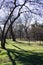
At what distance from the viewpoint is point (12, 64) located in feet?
29.9

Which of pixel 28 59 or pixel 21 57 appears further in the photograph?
pixel 21 57

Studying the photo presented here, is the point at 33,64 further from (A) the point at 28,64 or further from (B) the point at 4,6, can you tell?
(B) the point at 4,6

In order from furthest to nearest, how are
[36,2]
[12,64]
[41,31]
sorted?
[41,31]
[36,2]
[12,64]

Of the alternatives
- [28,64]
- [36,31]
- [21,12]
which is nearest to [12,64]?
[28,64]

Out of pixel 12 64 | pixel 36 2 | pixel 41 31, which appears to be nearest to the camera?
pixel 12 64

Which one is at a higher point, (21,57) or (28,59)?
(28,59)

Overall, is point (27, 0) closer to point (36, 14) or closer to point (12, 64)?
point (36, 14)

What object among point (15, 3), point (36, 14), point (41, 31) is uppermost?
point (15, 3)

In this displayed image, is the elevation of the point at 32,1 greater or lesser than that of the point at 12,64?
greater

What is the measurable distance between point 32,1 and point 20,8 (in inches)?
57.2

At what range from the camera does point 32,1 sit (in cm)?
1831

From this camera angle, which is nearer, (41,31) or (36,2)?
(36,2)

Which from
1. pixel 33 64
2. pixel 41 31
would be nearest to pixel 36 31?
pixel 41 31

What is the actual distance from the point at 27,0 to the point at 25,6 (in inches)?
27.9
